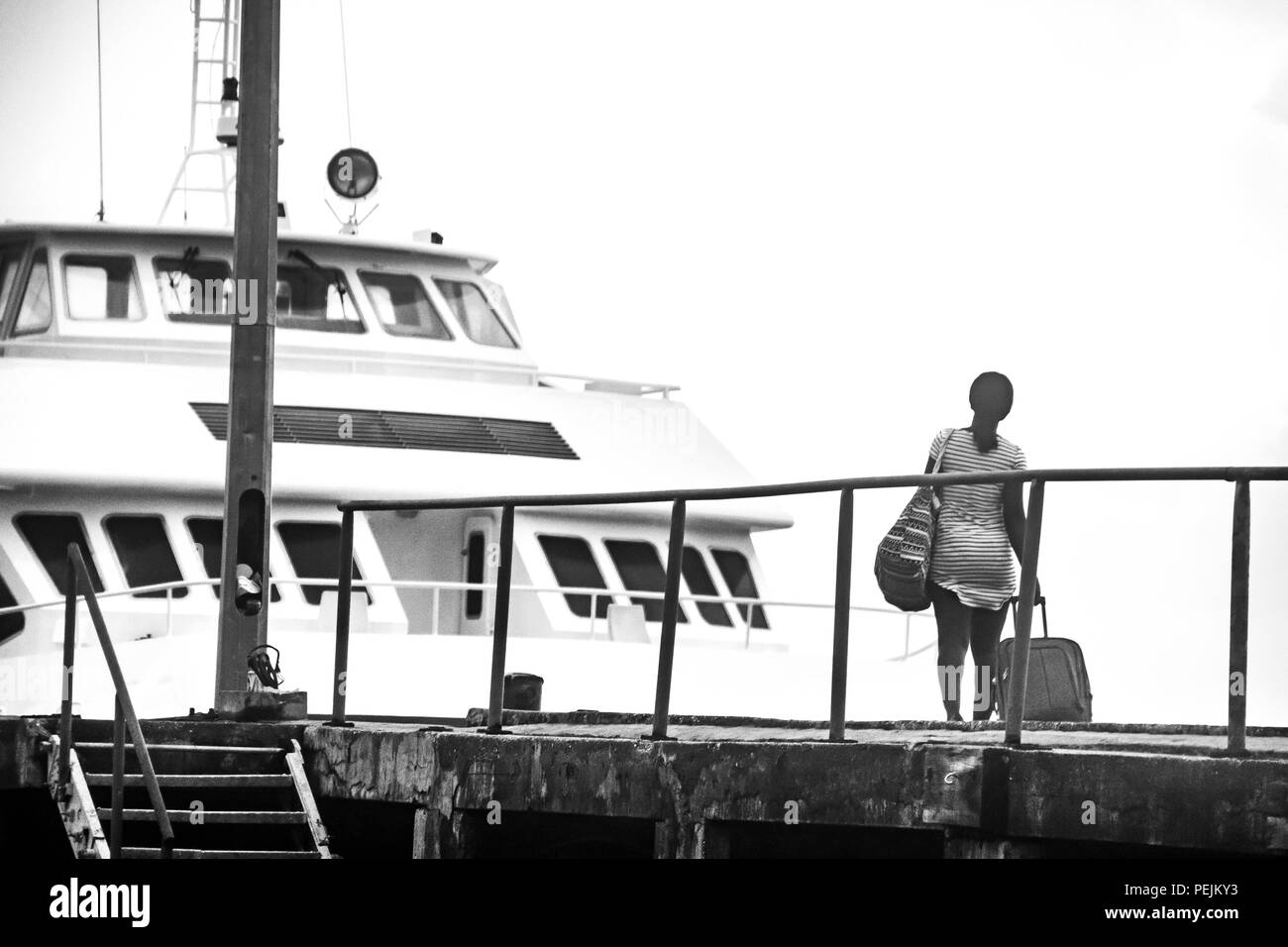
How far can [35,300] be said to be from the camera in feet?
55.0

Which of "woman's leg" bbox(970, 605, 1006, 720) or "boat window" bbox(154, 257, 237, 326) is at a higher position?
"boat window" bbox(154, 257, 237, 326)

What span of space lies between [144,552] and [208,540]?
43 cm

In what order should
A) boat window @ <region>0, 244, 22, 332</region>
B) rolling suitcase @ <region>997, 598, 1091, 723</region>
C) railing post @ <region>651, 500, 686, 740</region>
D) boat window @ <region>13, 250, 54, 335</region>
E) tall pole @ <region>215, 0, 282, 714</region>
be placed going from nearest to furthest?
railing post @ <region>651, 500, 686, 740</region>, rolling suitcase @ <region>997, 598, 1091, 723</region>, tall pole @ <region>215, 0, 282, 714</region>, boat window @ <region>13, 250, 54, 335</region>, boat window @ <region>0, 244, 22, 332</region>

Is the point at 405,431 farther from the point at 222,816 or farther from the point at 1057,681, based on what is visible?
the point at 1057,681

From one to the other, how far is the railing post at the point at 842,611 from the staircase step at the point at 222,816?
2.83m

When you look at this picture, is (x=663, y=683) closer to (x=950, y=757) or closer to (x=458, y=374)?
(x=950, y=757)

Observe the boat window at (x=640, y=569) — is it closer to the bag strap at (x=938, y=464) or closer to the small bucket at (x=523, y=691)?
the small bucket at (x=523, y=691)

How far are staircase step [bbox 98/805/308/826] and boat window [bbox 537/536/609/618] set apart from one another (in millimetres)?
5358

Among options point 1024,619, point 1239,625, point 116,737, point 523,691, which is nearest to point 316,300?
point 523,691

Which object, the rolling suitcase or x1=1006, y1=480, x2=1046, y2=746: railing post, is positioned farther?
the rolling suitcase

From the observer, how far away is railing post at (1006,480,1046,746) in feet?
24.3

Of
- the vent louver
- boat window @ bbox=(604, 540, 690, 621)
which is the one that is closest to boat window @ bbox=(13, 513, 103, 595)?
the vent louver

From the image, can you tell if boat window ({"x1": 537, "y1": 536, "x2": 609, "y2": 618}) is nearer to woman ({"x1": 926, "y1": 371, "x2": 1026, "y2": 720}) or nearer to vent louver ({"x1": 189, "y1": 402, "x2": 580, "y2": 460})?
vent louver ({"x1": 189, "y1": 402, "x2": 580, "y2": 460})
